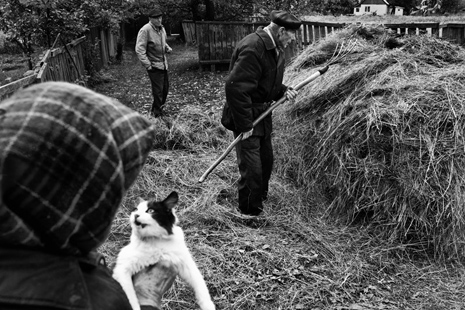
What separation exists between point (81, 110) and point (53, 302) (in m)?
0.48

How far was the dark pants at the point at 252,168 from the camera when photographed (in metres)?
4.53

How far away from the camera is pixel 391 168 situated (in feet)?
14.1

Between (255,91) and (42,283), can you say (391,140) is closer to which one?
(255,91)

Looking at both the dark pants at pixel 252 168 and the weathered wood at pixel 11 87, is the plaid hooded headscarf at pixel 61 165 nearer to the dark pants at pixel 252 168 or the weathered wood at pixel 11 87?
the dark pants at pixel 252 168

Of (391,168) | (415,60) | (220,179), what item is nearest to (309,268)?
(391,168)

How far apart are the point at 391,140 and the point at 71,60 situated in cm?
782

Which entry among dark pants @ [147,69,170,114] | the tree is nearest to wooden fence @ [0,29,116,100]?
the tree

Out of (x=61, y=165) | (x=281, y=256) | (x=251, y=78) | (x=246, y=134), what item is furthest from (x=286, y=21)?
(x=61, y=165)

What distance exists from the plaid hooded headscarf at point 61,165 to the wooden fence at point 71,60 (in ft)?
12.3

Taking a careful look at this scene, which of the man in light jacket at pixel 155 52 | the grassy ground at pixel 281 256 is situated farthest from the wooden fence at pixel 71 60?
the grassy ground at pixel 281 256

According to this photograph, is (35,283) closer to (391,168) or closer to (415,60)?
(391,168)

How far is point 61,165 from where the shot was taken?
96 cm

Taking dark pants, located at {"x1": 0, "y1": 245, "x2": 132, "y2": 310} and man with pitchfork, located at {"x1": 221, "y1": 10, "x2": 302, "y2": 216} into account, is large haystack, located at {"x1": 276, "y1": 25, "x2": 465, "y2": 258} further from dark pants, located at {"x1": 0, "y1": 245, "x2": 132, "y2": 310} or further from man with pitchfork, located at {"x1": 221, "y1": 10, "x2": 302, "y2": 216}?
dark pants, located at {"x1": 0, "y1": 245, "x2": 132, "y2": 310}

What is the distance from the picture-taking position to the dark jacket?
414 centimetres
